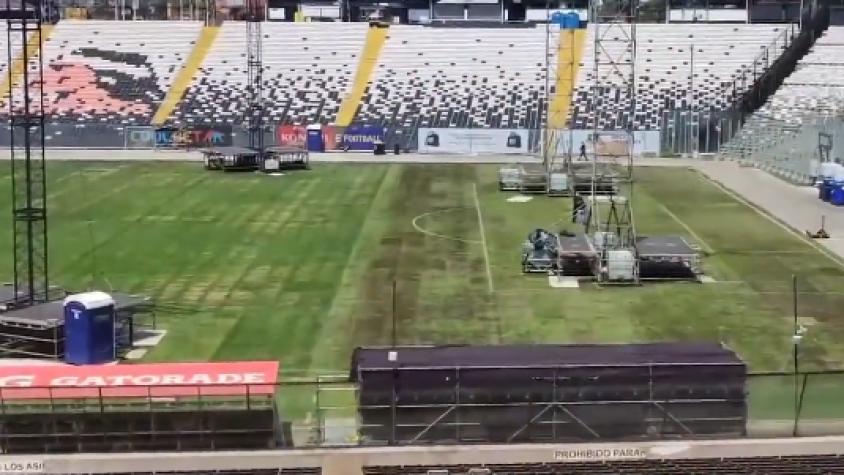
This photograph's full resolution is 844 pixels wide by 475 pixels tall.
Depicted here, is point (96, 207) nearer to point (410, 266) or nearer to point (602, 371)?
point (410, 266)

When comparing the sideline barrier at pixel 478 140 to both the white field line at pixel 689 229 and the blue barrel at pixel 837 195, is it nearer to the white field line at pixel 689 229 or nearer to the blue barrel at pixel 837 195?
the white field line at pixel 689 229

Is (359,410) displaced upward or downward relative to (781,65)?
downward

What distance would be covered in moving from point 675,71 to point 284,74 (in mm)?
33767

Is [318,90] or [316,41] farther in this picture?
[316,41]

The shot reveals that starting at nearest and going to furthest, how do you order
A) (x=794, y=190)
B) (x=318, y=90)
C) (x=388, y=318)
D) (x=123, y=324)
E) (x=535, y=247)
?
(x=123, y=324), (x=388, y=318), (x=535, y=247), (x=794, y=190), (x=318, y=90)

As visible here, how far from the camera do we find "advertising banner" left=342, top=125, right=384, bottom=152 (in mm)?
88688

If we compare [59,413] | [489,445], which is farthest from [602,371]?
[59,413]

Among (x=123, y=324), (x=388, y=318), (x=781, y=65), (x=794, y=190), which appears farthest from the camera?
(x=781, y=65)

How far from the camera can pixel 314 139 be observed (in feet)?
289

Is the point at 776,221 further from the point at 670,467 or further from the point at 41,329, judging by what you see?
the point at 41,329

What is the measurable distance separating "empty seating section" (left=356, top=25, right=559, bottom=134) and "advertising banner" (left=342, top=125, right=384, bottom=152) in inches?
103

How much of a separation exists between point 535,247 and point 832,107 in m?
49.8

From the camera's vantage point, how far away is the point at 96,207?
52250 millimetres

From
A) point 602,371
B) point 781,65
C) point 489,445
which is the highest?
point 781,65
